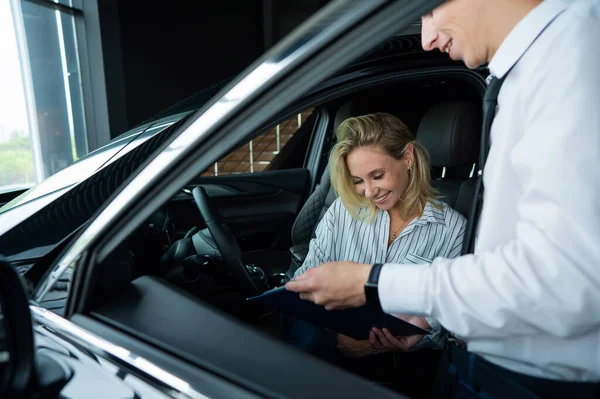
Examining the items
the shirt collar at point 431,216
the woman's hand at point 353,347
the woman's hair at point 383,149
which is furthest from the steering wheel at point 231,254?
the shirt collar at point 431,216

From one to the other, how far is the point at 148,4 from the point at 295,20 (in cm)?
314

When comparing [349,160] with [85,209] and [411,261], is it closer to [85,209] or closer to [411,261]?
[411,261]

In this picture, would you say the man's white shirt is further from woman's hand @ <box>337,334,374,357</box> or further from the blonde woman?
the blonde woman

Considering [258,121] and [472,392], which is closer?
[258,121]

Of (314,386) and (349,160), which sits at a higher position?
(349,160)

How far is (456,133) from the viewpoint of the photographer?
155 cm

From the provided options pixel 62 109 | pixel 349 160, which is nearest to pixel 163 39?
pixel 62 109

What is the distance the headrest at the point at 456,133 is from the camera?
155 centimetres

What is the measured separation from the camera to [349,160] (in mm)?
1512

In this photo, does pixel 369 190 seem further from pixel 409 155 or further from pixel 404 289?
pixel 404 289

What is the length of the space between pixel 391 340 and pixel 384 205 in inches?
19.8

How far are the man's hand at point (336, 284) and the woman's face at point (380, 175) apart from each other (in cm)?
72

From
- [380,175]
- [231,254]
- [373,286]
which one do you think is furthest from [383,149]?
[373,286]

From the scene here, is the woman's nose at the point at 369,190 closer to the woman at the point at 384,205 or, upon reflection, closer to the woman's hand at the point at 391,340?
the woman at the point at 384,205
